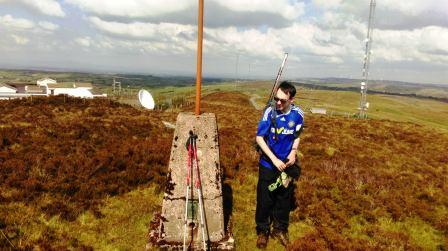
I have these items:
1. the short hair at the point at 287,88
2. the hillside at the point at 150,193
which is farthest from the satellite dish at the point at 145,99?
the short hair at the point at 287,88

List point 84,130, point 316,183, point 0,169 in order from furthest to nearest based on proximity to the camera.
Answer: point 84,130
point 316,183
point 0,169

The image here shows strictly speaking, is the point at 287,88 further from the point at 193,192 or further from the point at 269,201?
the point at 193,192

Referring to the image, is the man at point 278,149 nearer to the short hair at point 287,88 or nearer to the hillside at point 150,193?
the short hair at point 287,88

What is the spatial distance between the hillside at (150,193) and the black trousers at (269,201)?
0.49 m

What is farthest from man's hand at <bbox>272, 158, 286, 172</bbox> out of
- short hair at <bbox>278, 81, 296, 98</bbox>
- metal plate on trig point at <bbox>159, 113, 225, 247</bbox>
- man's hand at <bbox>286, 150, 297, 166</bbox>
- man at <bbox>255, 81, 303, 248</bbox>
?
short hair at <bbox>278, 81, 296, 98</bbox>

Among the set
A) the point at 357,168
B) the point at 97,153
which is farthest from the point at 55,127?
the point at 357,168

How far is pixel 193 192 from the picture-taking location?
6441 mm

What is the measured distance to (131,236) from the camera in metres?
7.06

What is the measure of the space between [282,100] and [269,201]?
6.94ft

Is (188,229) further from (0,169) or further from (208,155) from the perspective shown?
(0,169)

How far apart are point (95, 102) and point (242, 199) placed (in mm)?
23641

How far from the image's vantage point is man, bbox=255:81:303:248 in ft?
20.1

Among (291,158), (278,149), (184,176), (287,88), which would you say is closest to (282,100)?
(287,88)

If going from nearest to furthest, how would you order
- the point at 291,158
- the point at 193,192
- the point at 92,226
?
1. the point at 291,158
2. the point at 193,192
3. the point at 92,226
